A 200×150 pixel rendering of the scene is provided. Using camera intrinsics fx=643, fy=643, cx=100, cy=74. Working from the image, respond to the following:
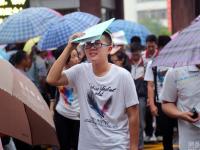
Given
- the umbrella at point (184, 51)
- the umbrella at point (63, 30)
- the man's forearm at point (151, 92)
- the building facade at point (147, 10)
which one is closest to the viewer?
the umbrella at point (184, 51)

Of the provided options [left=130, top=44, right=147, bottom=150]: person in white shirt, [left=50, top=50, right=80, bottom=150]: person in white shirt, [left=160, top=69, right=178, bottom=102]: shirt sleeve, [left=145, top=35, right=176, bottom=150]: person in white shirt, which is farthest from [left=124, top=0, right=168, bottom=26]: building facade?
[left=160, top=69, right=178, bottom=102]: shirt sleeve

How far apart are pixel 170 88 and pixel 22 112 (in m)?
1.42

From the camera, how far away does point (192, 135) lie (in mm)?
5074

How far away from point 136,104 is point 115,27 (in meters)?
11.3

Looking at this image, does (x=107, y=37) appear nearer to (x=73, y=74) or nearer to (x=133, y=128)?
(x=73, y=74)

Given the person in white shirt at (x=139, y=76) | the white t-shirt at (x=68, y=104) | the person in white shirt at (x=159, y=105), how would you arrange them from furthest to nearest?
the person in white shirt at (x=139, y=76)
the person in white shirt at (x=159, y=105)
the white t-shirt at (x=68, y=104)

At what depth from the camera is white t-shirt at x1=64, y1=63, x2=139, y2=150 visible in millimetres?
4855

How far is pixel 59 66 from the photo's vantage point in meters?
4.93

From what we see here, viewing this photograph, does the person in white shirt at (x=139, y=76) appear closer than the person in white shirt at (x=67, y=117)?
No

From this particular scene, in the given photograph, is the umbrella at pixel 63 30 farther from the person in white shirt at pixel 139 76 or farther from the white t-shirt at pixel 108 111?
the white t-shirt at pixel 108 111

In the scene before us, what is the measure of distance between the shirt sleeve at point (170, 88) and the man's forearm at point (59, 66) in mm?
A: 850

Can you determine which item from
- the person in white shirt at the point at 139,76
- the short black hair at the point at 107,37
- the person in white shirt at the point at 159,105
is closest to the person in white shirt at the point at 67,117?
the person in white shirt at the point at 159,105

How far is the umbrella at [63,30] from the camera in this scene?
9.83 m

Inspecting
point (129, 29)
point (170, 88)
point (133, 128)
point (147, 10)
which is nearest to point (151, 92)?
point (170, 88)
